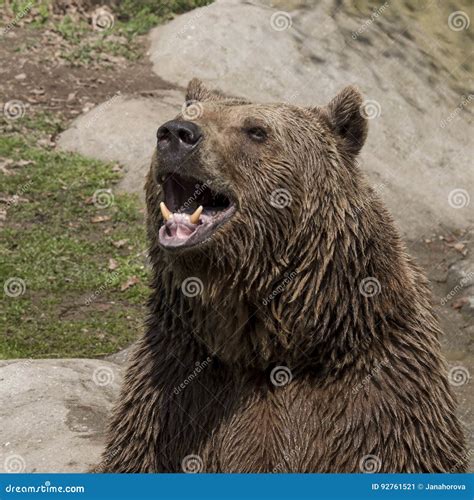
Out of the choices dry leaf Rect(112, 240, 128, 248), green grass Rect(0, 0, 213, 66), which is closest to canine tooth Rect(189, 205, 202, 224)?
dry leaf Rect(112, 240, 128, 248)

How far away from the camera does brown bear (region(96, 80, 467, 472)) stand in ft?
16.4

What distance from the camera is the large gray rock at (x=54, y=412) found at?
6.37m

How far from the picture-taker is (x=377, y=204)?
212 inches

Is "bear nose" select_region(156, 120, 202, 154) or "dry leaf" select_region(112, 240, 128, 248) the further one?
"dry leaf" select_region(112, 240, 128, 248)

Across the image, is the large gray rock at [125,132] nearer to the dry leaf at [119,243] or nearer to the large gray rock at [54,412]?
the dry leaf at [119,243]

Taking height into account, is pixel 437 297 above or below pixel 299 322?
below

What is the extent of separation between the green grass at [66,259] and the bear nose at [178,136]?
4.85m

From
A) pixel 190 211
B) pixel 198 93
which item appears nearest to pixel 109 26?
pixel 198 93

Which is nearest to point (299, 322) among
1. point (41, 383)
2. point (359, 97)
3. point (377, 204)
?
point (377, 204)

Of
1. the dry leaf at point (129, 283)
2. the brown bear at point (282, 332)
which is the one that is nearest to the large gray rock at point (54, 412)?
the brown bear at point (282, 332)

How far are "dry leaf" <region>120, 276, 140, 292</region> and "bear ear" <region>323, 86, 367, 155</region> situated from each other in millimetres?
5517

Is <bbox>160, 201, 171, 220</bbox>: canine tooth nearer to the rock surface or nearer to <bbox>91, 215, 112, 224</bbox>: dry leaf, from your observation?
<bbox>91, 215, 112, 224</bbox>: dry leaf

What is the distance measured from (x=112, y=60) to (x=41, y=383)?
344 inches

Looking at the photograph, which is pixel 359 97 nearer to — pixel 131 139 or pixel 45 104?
pixel 131 139
